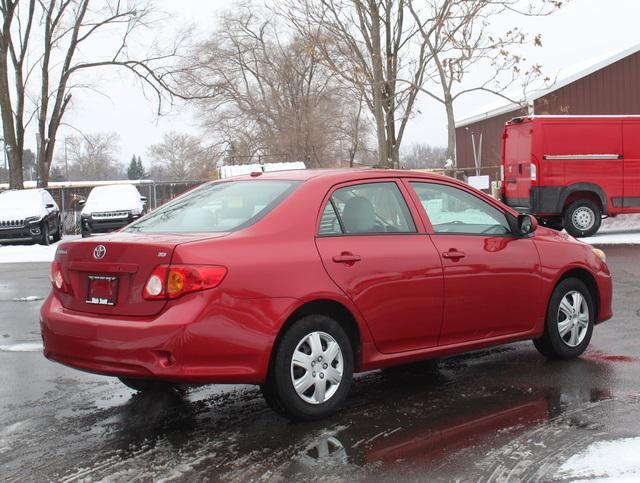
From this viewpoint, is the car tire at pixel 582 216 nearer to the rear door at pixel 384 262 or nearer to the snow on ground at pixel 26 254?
the snow on ground at pixel 26 254

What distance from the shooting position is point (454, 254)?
5879mm

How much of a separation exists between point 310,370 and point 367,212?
117 cm

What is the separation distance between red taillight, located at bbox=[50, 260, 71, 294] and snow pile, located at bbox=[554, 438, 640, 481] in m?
3.07

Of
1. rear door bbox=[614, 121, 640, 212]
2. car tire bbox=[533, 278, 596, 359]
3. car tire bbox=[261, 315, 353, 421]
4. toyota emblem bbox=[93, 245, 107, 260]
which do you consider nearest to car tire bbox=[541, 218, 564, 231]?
rear door bbox=[614, 121, 640, 212]

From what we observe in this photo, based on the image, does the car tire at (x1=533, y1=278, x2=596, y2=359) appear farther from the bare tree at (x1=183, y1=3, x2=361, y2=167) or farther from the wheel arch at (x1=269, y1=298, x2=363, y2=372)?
the bare tree at (x1=183, y1=3, x2=361, y2=167)

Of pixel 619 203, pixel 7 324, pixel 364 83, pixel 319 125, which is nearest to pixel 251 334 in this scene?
pixel 7 324

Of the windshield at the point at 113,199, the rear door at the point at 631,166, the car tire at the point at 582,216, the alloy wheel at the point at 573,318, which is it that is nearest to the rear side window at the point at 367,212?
the alloy wheel at the point at 573,318

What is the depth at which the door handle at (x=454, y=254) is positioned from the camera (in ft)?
19.1

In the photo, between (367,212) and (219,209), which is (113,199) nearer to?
(219,209)

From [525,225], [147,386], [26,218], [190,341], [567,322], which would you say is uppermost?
[26,218]

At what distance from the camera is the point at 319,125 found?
54.6 m

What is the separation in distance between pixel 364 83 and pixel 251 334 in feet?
66.9

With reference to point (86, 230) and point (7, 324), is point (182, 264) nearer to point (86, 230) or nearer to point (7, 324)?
point (7, 324)

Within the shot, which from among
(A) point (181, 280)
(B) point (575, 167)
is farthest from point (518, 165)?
(A) point (181, 280)
